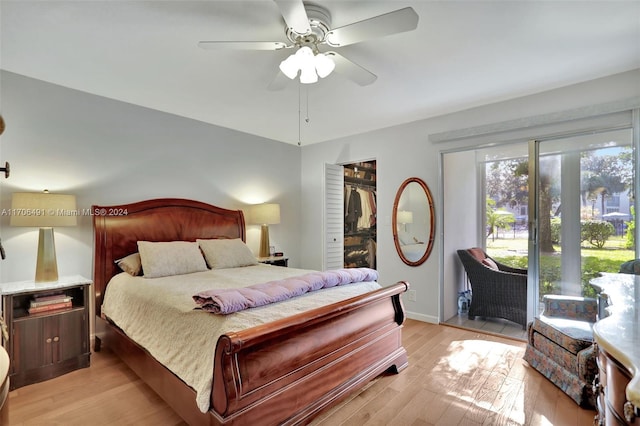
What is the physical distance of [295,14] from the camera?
158 centimetres

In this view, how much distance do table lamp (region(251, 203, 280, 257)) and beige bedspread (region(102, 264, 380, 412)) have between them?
4.18 ft

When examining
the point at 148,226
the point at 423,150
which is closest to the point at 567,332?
the point at 423,150

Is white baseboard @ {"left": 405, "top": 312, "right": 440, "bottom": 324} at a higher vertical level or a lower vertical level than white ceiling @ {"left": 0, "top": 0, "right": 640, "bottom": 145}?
lower

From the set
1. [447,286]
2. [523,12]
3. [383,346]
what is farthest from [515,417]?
[523,12]

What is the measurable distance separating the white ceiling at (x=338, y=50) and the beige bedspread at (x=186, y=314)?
68.1 inches

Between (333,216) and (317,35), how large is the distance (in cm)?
329

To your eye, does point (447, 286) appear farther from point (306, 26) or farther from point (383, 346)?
point (306, 26)

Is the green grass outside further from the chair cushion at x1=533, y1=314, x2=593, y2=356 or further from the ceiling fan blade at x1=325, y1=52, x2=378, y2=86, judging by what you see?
the ceiling fan blade at x1=325, y1=52, x2=378, y2=86

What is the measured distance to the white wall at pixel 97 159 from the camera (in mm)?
2686

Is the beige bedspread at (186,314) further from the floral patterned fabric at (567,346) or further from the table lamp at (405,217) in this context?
the table lamp at (405,217)

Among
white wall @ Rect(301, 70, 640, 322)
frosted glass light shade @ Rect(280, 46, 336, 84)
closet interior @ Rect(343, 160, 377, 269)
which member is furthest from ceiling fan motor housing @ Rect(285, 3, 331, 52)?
closet interior @ Rect(343, 160, 377, 269)

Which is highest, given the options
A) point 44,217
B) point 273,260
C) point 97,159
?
point 97,159

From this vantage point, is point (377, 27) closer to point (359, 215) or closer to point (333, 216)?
point (333, 216)

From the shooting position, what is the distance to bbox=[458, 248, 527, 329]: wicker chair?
3584 mm
